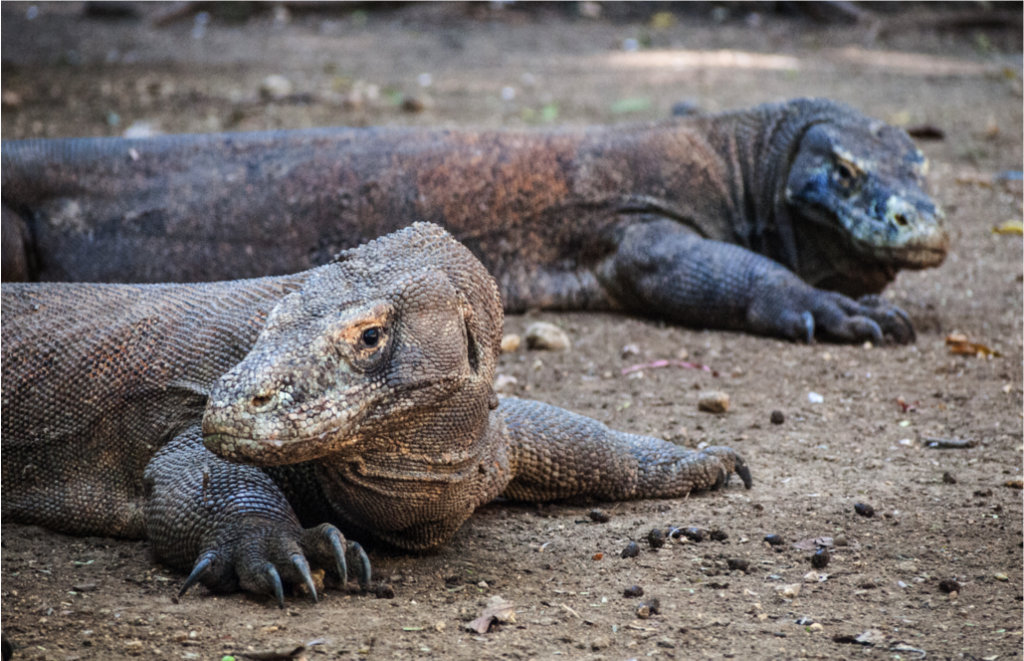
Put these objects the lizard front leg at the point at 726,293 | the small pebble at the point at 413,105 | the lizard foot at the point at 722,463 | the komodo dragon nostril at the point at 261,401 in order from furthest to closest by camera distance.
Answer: the small pebble at the point at 413,105
the lizard front leg at the point at 726,293
the lizard foot at the point at 722,463
the komodo dragon nostril at the point at 261,401

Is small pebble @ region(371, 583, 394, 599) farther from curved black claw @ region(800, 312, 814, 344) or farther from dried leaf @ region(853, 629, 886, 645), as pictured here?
curved black claw @ region(800, 312, 814, 344)

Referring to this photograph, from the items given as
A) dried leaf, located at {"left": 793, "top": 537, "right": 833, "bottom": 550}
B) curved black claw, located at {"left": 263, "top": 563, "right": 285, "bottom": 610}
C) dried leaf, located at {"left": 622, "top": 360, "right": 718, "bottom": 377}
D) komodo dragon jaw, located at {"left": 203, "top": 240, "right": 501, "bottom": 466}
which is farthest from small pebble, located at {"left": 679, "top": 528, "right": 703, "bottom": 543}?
dried leaf, located at {"left": 622, "top": 360, "right": 718, "bottom": 377}

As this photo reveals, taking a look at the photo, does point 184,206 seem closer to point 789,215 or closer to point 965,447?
point 789,215

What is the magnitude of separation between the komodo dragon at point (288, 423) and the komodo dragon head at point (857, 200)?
7.99ft

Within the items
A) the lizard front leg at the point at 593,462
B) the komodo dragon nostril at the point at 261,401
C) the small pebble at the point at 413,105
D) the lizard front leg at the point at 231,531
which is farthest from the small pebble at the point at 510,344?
the small pebble at the point at 413,105

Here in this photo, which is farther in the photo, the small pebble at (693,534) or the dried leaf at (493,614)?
the small pebble at (693,534)

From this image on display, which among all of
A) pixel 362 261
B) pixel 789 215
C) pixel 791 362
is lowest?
pixel 791 362

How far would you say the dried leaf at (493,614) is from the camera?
8.77 ft

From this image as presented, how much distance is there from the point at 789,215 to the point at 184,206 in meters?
3.39

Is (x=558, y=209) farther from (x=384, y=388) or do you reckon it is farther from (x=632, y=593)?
(x=384, y=388)

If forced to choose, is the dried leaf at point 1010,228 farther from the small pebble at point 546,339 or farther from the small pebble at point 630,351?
the small pebble at point 546,339

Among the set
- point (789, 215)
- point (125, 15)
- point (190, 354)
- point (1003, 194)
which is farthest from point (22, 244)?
point (125, 15)

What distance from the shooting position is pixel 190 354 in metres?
3.23

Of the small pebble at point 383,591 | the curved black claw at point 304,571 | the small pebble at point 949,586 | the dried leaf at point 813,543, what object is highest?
the curved black claw at point 304,571
